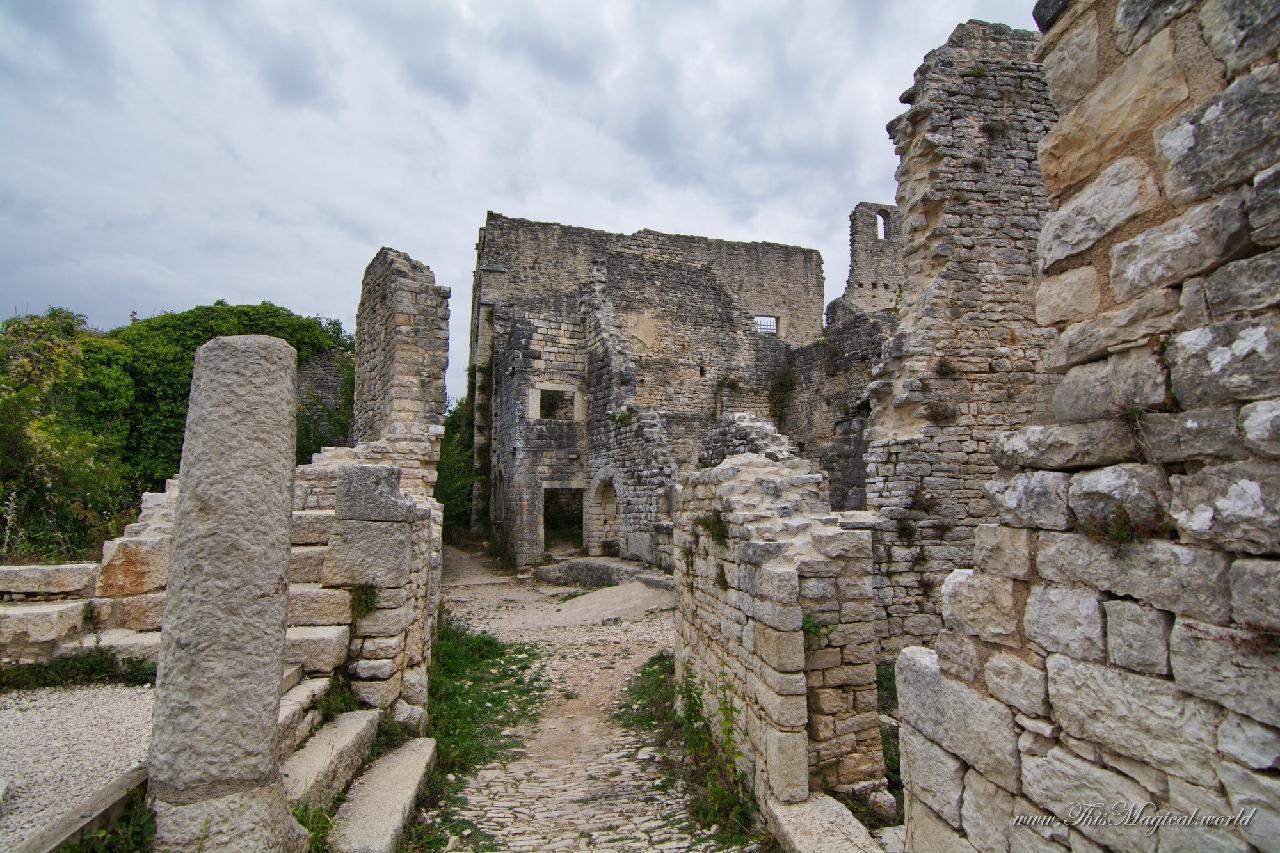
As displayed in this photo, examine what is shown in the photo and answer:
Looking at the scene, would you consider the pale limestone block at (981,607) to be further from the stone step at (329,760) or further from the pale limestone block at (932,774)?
the stone step at (329,760)

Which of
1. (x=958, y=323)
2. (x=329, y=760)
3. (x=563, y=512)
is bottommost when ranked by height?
(x=329, y=760)

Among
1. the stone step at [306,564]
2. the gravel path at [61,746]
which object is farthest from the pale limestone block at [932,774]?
the stone step at [306,564]

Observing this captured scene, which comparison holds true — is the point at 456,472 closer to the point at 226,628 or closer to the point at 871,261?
the point at 226,628

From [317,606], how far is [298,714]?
1176mm

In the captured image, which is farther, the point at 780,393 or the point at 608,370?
the point at 780,393

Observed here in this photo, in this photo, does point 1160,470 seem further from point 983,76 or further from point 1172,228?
point 983,76

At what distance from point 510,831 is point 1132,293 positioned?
458 centimetres

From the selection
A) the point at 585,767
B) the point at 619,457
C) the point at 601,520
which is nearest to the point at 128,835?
the point at 585,767

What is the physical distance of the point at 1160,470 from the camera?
5.90ft

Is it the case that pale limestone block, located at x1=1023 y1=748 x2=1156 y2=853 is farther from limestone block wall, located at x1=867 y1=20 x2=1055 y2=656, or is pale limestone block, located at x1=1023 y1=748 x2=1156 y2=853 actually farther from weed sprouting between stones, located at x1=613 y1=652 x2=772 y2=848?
limestone block wall, located at x1=867 y1=20 x2=1055 y2=656

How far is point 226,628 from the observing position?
287 centimetres

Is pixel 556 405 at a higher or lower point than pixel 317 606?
higher

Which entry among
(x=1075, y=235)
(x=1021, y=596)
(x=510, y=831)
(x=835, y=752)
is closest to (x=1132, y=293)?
(x=1075, y=235)

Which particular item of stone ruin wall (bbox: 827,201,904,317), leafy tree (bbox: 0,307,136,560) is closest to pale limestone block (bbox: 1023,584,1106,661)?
leafy tree (bbox: 0,307,136,560)
